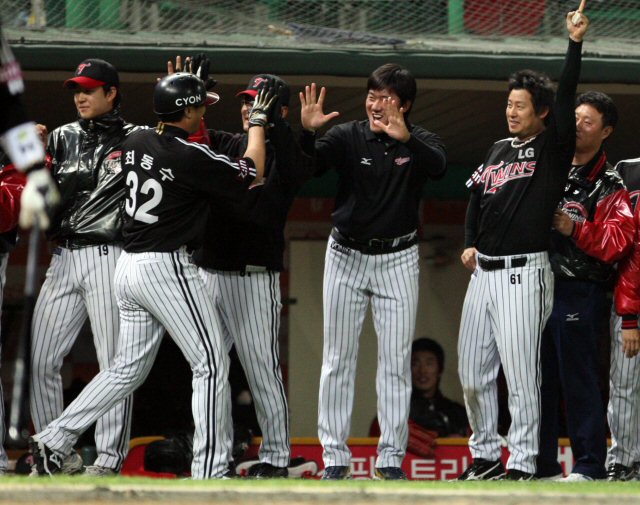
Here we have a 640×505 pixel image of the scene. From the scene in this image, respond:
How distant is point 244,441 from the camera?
6.75 m

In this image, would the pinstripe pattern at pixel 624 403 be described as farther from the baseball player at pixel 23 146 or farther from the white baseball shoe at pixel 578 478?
the baseball player at pixel 23 146

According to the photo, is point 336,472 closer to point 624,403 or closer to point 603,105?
→ point 624,403

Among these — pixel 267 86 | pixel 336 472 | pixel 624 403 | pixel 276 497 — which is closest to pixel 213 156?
pixel 267 86

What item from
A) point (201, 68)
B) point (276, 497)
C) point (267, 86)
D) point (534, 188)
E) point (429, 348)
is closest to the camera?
point (276, 497)

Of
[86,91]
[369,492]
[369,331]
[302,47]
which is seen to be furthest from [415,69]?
[369,492]

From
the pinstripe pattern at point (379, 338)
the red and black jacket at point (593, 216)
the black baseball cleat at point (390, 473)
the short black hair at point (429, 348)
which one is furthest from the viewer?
the short black hair at point (429, 348)

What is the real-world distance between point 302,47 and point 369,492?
3.42 meters

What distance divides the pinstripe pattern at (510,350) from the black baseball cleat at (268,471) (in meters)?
0.84

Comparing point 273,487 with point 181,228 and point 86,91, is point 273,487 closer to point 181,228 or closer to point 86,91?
point 181,228

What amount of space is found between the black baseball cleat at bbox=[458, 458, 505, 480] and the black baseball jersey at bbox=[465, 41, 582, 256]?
0.90 meters

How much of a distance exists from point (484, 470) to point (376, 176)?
1356 mm

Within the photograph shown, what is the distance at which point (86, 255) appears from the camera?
557 centimetres

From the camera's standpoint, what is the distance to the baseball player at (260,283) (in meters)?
5.39

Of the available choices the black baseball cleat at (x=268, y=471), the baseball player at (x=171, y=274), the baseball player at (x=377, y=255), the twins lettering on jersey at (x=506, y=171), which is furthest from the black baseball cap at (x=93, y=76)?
the black baseball cleat at (x=268, y=471)
